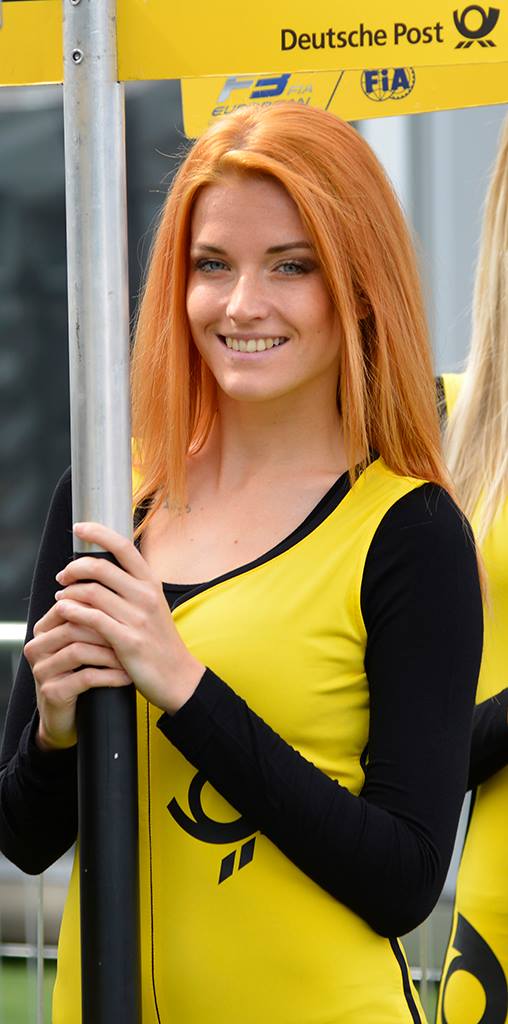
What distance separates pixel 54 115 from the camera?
4.27 m

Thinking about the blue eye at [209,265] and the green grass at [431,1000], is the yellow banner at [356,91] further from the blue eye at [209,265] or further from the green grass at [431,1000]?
the green grass at [431,1000]

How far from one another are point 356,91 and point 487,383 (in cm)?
108

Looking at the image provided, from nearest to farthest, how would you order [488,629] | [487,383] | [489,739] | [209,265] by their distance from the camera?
[209,265] < [489,739] < [488,629] < [487,383]

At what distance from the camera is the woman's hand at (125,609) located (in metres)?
1.23

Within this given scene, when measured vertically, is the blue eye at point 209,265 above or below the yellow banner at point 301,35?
below

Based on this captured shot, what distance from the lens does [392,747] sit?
1.36 m

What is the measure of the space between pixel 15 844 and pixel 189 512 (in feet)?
1.21

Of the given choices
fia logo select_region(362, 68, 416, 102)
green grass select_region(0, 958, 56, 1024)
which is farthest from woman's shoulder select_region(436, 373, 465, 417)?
green grass select_region(0, 958, 56, 1024)

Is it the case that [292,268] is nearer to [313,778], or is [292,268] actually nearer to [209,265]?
[209,265]

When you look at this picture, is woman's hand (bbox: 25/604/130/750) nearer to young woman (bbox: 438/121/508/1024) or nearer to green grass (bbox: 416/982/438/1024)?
young woman (bbox: 438/121/508/1024)

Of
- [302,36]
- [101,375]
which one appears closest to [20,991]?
[101,375]

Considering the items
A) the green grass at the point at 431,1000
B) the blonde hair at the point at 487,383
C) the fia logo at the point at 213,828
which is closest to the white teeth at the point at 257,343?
the fia logo at the point at 213,828

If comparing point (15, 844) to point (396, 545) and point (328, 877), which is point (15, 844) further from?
point (396, 545)

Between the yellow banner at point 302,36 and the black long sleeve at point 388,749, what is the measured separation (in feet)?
1.40
